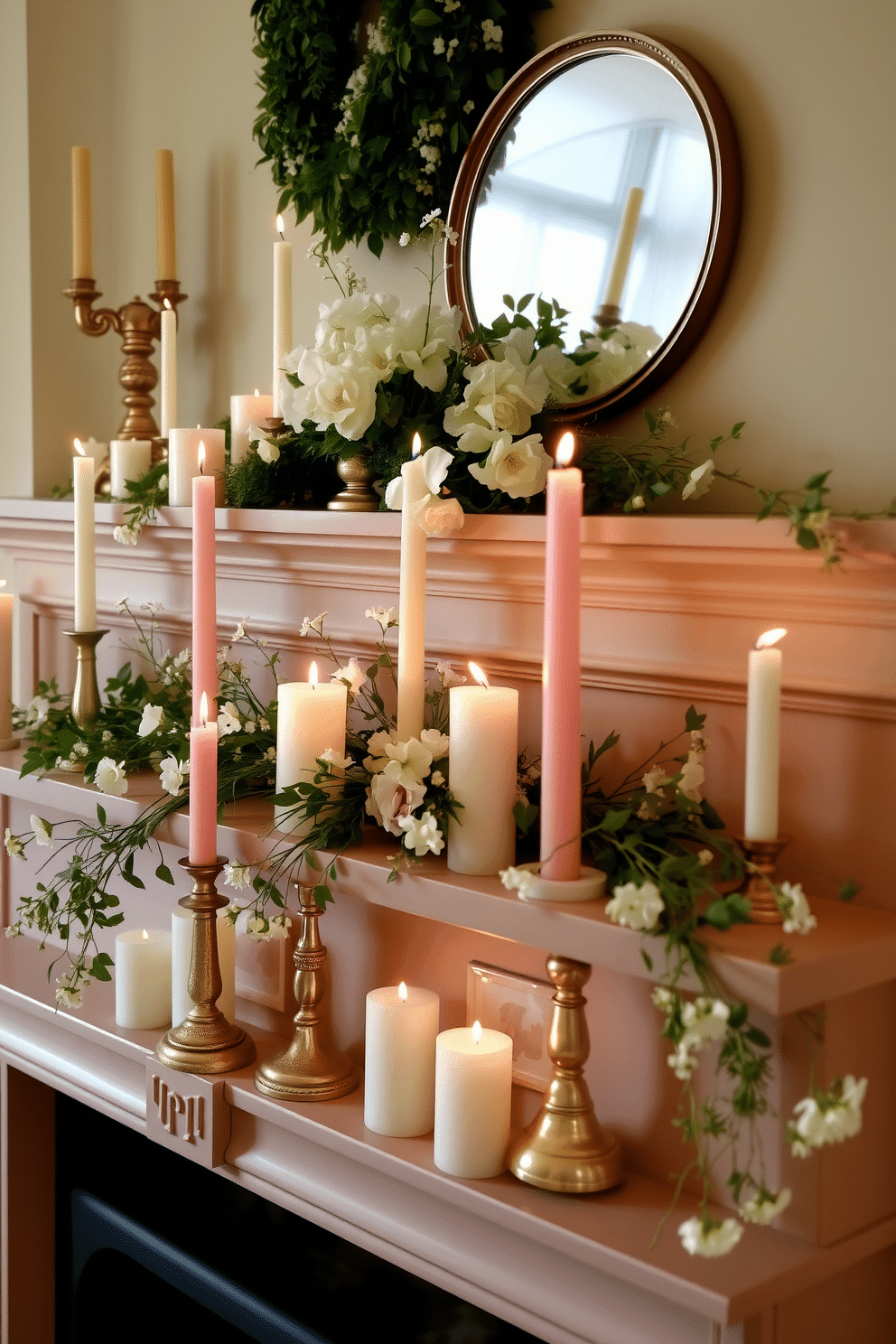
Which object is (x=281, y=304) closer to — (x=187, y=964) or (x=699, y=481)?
(x=699, y=481)

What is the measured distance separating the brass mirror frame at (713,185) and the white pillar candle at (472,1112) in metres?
0.53

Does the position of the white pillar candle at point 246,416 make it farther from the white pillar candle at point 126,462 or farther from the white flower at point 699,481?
the white flower at point 699,481

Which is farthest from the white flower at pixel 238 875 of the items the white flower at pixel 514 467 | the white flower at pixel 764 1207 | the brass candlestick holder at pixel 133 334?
the brass candlestick holder at pixel 133 334

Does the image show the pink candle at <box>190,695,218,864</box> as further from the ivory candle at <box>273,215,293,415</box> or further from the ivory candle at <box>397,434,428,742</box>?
the ivory candle at <box>273,215,293,415</box>

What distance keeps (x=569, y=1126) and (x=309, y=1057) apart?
27cm

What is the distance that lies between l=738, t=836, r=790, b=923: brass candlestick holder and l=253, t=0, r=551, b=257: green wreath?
2.32ft

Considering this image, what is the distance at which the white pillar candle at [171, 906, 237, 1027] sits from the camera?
1208 mm

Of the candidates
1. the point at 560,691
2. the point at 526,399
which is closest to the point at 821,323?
the point at 526,399

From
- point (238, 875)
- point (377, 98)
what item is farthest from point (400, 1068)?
point (377, 98)

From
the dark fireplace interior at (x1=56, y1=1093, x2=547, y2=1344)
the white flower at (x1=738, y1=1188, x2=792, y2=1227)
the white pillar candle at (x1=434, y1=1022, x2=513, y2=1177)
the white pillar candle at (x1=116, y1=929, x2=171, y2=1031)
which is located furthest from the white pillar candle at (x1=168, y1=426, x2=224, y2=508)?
the white flower at (x1=738, y1=1188, x2=792, y2=1227)

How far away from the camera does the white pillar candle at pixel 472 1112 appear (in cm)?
95

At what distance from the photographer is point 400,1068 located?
102cm

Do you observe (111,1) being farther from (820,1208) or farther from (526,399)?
(820,1208)

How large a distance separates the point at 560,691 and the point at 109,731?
657 millimetres
